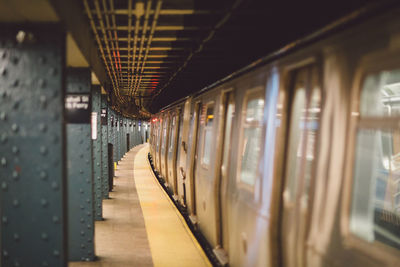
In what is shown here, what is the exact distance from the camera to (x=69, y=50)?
3967 mm

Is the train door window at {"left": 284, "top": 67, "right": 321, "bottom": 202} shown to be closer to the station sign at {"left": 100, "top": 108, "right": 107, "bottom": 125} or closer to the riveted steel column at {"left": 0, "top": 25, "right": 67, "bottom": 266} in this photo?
the riveted steel column at {"left": 0, "top": 25, "right": 67, "bottom": 266}

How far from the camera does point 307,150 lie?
2.71 meters

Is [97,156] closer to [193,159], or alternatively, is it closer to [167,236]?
[193,159]

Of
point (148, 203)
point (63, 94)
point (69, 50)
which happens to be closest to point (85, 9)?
point (69, 50)

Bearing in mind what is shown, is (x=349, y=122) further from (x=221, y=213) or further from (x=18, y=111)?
(x=221, y=213)

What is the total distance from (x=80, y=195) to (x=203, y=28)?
2911 mm

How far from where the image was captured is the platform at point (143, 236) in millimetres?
5410

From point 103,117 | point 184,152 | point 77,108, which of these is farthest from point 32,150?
point 103,117

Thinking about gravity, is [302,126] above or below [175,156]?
above

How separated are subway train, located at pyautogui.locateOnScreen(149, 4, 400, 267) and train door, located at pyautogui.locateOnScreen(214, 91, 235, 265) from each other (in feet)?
0.05

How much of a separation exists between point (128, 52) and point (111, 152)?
629cm

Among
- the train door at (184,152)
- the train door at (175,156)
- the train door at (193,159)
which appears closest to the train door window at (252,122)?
the train door at (193,159)

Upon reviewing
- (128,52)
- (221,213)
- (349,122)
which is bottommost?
(221,213)

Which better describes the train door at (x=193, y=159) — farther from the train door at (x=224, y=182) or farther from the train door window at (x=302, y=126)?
the train door window at (x=302, y=126)
